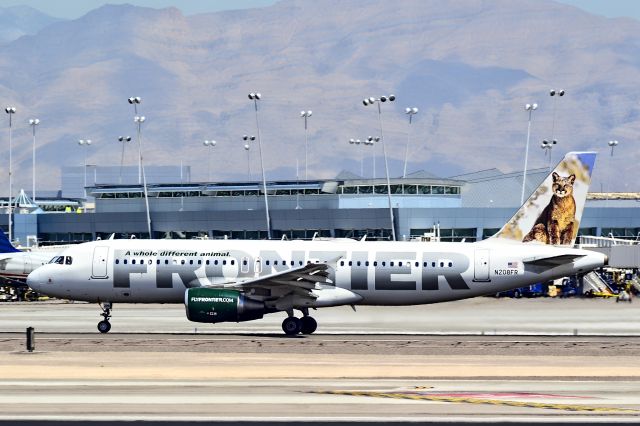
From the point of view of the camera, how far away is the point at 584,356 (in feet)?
153

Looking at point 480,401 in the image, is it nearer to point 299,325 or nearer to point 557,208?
point 299,325

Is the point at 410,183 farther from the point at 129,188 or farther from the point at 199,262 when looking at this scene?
the point at 199,262

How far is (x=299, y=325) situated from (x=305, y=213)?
82414 mm

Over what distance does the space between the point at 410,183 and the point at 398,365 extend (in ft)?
323

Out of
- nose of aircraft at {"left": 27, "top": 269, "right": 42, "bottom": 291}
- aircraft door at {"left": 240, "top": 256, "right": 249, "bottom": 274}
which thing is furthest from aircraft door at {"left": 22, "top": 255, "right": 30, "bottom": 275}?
aircraft door at {"left": 240, "top": 256, "right": 249, "bottom": 274}

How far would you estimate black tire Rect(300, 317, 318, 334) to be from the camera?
55281mm

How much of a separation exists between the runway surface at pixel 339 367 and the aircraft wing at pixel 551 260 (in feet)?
10.1

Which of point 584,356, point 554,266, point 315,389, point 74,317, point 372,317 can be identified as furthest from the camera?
point 74,317

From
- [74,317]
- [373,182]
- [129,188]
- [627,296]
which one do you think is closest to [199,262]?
[74,317]

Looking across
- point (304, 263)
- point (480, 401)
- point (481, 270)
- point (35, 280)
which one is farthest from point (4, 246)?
point (480, 401)

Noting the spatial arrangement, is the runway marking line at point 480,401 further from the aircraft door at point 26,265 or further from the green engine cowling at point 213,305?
the aircraft door at point 26,265

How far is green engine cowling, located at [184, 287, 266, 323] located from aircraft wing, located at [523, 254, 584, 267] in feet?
40.5

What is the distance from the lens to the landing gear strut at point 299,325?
180 ft

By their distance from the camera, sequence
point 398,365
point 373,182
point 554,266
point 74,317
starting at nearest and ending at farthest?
point 398,365, point 554,266, point 74,317, point 373,182
